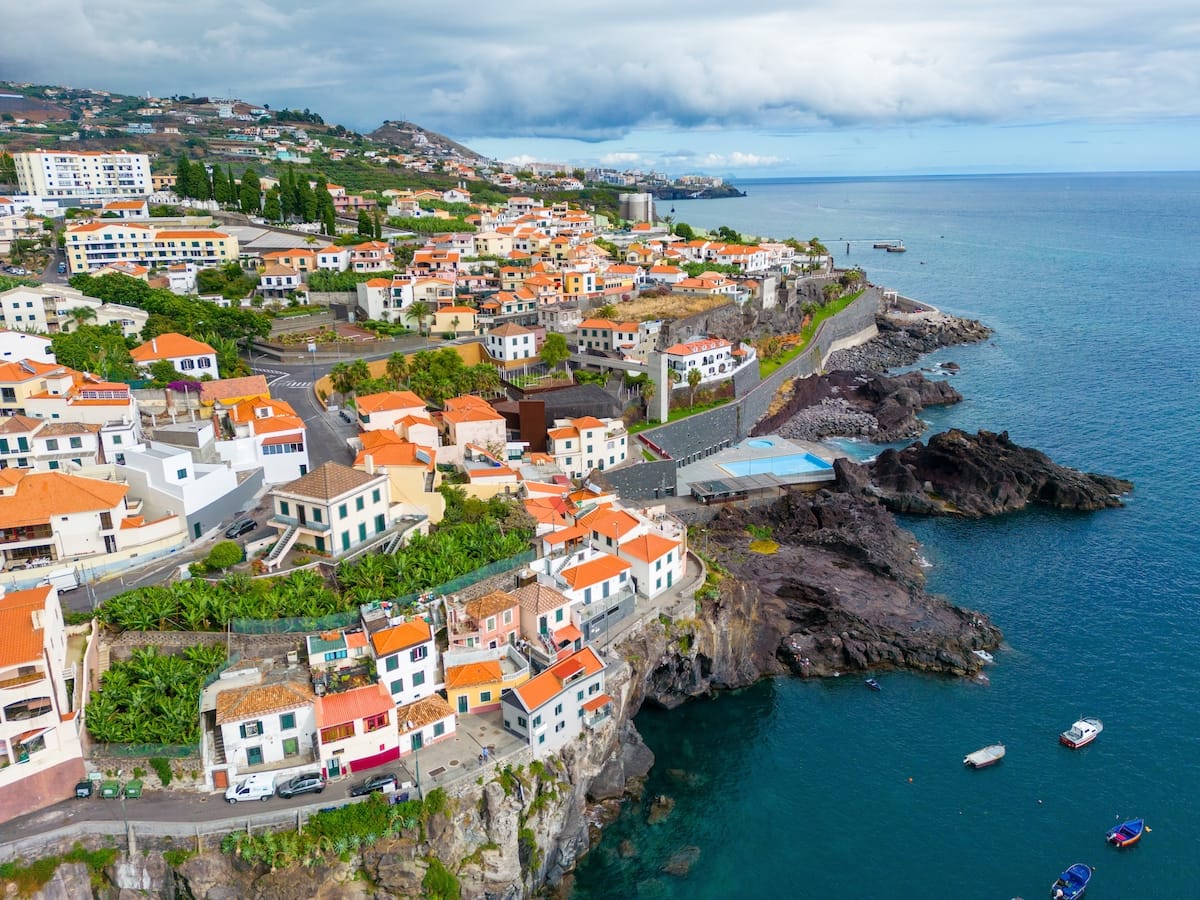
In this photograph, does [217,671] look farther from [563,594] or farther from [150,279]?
[150,279]

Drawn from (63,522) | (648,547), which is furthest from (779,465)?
(63,522)

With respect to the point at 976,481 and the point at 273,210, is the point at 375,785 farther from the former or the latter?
the point at 273,210

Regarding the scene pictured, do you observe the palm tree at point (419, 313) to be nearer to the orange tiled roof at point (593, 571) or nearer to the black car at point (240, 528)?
the black car at point (240, 528)

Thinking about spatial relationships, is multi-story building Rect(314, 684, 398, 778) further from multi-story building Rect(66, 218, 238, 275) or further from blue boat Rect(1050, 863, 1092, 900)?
multi-story building Rect(66, 218, 238, 275)

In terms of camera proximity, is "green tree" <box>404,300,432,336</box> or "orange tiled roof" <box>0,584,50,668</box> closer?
"orange tiled roof" <box>0,584,50,668</box>

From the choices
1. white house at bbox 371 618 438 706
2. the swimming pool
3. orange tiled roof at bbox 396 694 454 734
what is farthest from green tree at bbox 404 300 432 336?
orange tiled roof at bbox 396 694 454 734

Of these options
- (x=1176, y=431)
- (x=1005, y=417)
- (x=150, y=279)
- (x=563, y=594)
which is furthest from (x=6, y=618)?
(x=1176, y=431)

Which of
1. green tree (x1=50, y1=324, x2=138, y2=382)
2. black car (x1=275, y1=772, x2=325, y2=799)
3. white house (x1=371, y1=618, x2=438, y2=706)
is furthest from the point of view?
green tree (x1=50, y1=324, x2=138, y2=382)

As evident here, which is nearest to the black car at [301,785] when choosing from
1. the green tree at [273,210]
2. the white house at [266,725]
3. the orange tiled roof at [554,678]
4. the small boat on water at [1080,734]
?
the white house at [266,725]
